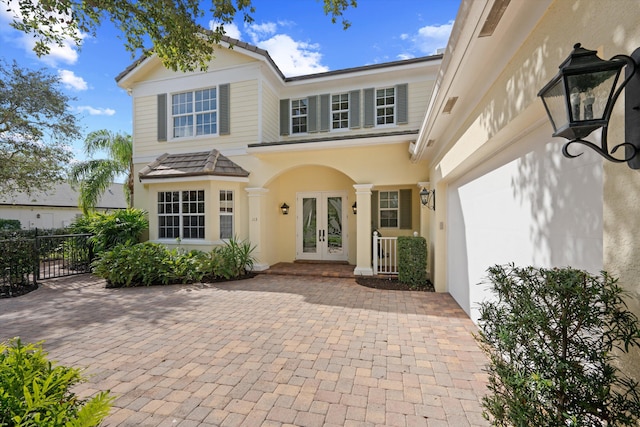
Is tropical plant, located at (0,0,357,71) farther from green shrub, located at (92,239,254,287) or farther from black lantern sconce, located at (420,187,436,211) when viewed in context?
green shrub, located at (92,239,254,287)

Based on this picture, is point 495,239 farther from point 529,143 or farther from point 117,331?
point 117,331

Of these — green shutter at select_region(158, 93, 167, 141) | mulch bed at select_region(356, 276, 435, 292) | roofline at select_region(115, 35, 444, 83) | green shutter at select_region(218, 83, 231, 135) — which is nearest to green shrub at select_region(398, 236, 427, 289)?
mulch bed at select_region(356, 276, 435, 292)

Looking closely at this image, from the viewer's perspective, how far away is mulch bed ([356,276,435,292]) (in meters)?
7.07

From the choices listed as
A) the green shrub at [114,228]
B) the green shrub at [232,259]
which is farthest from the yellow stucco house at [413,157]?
the green shrub at [114,228]

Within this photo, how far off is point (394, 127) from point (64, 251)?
40.7 ft

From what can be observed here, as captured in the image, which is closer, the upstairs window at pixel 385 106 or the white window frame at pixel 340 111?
the upstairs window at pixel 385 106

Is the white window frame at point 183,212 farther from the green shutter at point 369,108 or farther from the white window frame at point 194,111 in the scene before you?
the green shutter at point 369,108

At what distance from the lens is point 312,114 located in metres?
10.6

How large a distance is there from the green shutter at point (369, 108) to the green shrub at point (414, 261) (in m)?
4.92

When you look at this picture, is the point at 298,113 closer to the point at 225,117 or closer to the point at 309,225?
the point at 225,117

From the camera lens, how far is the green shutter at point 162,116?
34.1ft

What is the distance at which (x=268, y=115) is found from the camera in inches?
396

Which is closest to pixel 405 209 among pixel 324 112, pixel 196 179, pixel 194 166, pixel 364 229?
pixel 364 229

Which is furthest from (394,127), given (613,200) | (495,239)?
(613,200)
